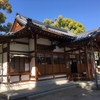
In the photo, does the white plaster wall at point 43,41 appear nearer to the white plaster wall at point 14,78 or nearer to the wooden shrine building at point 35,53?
the wooden shrine building at point 35,53

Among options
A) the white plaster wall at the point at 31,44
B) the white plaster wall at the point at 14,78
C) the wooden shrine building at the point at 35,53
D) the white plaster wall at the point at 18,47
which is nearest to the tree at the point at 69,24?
the wooden shrine building at the point at 35,53

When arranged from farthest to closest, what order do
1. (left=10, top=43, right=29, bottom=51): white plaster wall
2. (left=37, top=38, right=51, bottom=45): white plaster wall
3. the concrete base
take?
(left=37, top=38, right=51, bottom=45): white plaster wall
(left=10, top=43, right=29, bottom=51): white plaster wall
the concrete base

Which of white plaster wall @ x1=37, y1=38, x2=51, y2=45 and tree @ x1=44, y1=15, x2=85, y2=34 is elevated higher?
tree @ x1=44, y1=15, x2=85, y2=34

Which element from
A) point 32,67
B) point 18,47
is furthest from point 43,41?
point 32,67

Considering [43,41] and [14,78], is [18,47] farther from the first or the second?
[14,78]

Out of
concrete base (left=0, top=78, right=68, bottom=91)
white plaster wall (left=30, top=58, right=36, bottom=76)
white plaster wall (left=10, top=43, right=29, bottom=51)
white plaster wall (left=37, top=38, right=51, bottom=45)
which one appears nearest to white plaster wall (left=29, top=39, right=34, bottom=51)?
white plaster wall (left=10, top=43, right=29, bottom=51)

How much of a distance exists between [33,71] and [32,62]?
0.62m

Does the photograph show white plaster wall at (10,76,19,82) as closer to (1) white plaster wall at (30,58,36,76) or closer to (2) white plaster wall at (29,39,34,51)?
(1) white plaster wall at (30,58,36,76)

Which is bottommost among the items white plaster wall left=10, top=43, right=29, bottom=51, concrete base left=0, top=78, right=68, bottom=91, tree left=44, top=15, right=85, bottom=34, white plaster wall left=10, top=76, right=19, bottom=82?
concrete base left=0, top=78, right=68, bottom=91

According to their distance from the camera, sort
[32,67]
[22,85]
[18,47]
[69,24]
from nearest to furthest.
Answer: [22,85]
[18,47]
[32,67]
[69,24]

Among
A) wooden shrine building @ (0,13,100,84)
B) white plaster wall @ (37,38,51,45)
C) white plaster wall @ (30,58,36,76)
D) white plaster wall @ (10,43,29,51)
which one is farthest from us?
white plaster wall @ (37,38,51,45)

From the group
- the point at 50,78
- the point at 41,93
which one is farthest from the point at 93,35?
the point at 41,93

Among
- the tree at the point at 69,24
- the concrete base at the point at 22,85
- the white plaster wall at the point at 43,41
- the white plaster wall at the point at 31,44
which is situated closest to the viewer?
the concrete base at the point at 22,85

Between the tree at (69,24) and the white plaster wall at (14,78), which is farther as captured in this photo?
the tree at (69,24)
